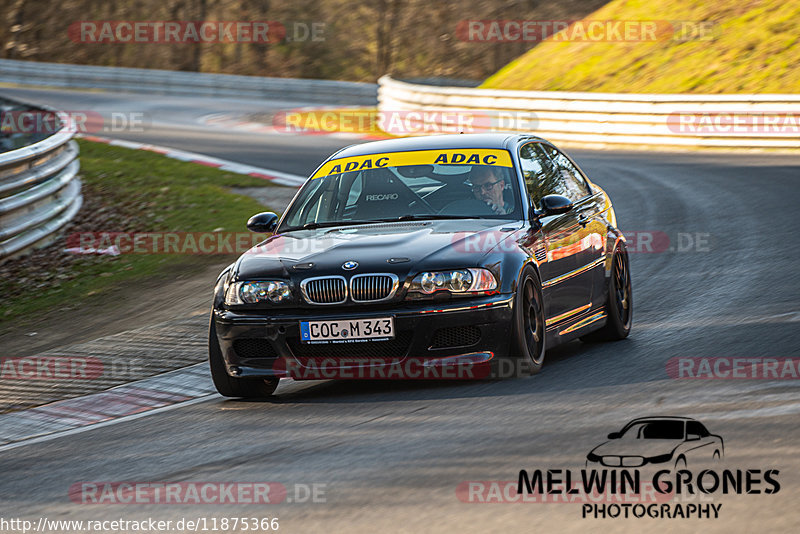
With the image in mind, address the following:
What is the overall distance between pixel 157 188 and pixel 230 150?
19.2 feet

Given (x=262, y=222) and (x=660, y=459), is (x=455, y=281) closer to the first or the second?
(x=262, y=222)

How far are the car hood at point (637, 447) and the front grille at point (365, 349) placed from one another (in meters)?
1.62

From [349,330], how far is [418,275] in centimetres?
48

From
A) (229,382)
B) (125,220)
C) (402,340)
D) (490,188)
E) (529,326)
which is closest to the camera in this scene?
(402,340)

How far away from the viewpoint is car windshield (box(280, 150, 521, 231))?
7.84 m

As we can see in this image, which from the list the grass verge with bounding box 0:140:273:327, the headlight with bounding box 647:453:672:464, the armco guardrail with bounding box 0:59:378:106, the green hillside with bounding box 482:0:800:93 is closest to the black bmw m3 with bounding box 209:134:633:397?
the headlight with bounding box 647:453:672:464

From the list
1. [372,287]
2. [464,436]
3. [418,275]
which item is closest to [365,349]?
[372,287]

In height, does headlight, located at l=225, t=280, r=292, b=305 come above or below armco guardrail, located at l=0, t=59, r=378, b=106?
above

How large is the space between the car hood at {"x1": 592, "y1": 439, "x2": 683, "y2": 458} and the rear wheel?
5.04ft

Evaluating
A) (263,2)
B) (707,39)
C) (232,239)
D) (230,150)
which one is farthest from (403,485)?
(263,2)

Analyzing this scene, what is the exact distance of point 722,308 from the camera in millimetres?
8984

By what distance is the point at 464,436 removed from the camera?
5863 mm

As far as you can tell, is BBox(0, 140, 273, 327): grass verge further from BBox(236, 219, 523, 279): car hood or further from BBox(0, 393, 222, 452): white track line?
BBox(236, 219, 523, 279): car hood

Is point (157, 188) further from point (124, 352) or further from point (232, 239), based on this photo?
point (124, 352)
